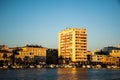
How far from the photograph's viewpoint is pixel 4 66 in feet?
639

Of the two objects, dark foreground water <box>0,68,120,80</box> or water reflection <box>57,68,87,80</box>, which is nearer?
dark foreground water <box>0,68,120,80</box>

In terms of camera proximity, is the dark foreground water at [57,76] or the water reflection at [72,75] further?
the water reflection at [72,75]

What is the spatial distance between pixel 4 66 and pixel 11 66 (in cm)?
577

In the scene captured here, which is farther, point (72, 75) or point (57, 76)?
point (72, 75)

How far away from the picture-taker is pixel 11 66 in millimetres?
198875
